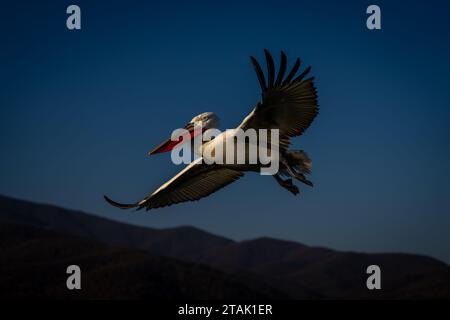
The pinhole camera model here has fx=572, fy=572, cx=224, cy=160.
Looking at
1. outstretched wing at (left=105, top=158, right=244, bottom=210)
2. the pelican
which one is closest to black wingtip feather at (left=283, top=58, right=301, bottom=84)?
the pelican

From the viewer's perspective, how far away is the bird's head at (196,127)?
9273 mm

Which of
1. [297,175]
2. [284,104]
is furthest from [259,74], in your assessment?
[297,175]

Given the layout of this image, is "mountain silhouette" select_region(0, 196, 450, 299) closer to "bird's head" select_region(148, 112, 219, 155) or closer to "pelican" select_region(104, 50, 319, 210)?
"pelican" select_region(104, 50, 319, 210)

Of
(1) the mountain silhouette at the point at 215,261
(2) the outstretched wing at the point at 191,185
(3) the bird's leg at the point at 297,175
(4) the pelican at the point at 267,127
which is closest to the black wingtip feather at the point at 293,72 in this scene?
(4) the pelican at the point at 267,127

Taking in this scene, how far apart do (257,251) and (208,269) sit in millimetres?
54589

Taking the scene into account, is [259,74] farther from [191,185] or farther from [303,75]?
[191,185]

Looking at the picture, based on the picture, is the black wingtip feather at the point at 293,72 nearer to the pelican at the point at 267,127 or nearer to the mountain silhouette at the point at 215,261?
the pelican at the point at 267,127

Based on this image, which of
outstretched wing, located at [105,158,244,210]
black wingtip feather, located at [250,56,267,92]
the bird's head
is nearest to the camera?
black wingtip feather, located at [250,56,267,92]

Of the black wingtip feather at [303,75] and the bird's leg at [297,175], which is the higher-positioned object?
the black wingtip feather at [303,75]

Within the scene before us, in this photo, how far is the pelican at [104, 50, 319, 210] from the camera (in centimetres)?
818

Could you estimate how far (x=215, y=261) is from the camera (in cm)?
11550

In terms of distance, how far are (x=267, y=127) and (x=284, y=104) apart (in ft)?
1.62
